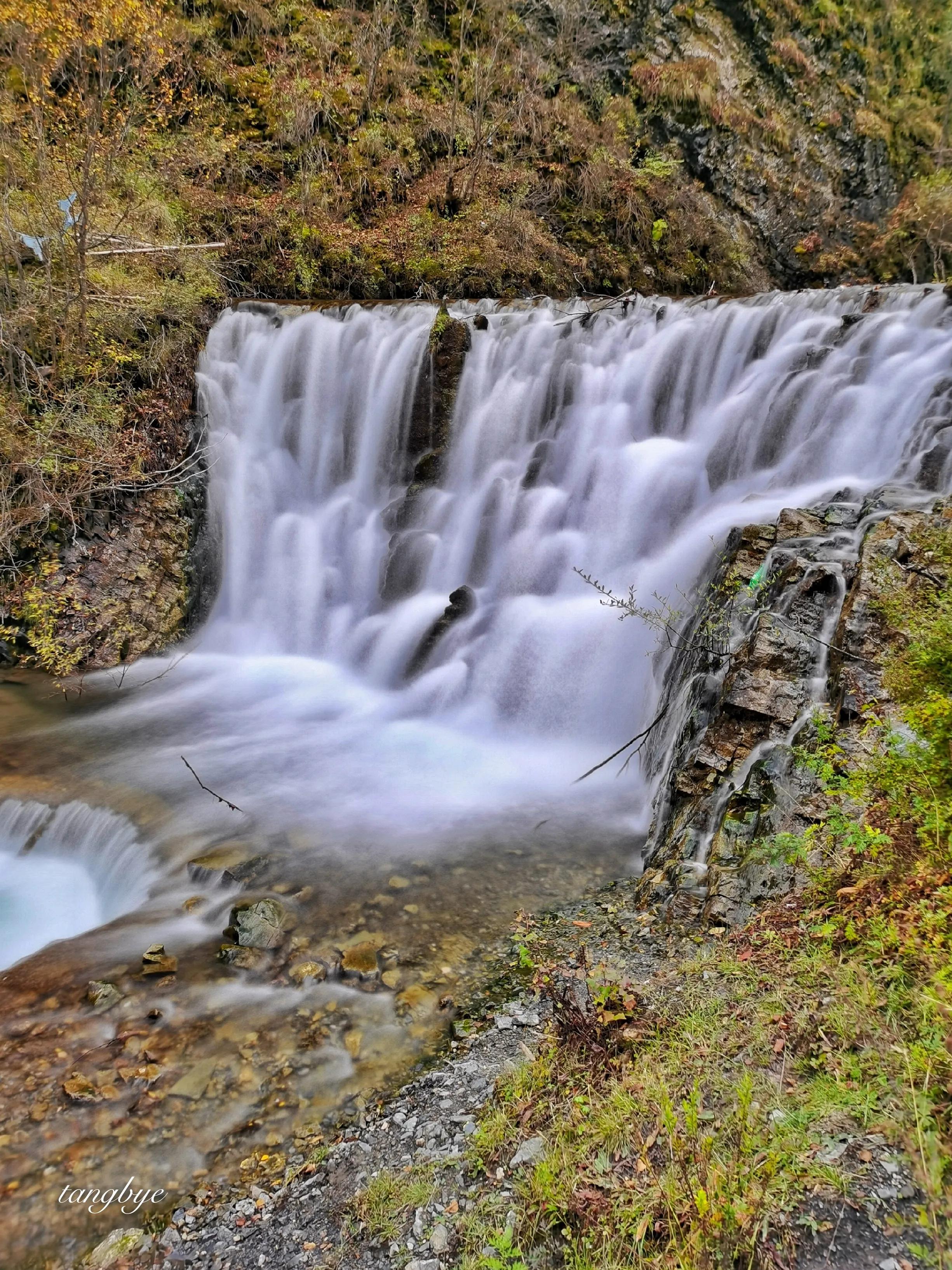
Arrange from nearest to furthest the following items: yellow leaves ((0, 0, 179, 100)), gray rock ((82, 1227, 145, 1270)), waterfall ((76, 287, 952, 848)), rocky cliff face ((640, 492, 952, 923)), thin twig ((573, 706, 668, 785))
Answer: gray rock ((82, 1227, 145, 1270))
rocky cliff face ((640, 492, 952, 923))
thin twig ((573, 706, 668, 785))
waterfall ((76, 287, 952, 848))
yellow leaves ((0, 0, 179, 100))

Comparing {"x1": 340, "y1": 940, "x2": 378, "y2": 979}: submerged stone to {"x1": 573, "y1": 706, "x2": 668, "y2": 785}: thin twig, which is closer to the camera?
{"x1": 340, "y1": 940, "x2": 378, "y2": 979}: submerged stone

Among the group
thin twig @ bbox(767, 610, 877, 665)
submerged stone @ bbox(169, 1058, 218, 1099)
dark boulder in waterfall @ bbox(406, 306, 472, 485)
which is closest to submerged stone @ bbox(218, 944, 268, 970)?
submerged stone @ bbox(169, 1058, 218, 1099)

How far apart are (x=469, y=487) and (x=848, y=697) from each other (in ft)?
21.4

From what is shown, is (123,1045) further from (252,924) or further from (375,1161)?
(375,1161)

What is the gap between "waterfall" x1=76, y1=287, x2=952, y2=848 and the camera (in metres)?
6.68

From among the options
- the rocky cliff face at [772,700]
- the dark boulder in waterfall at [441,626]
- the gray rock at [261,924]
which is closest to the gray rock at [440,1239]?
the rocky cliff face at [772,700]

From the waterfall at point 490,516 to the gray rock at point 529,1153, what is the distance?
299 centimetres

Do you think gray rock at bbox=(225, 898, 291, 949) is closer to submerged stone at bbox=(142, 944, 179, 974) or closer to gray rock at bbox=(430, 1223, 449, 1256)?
submerged stone at bbox=(142, 944, 179, 974)

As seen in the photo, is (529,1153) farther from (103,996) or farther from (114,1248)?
(103,996)

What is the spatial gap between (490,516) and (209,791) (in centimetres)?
504

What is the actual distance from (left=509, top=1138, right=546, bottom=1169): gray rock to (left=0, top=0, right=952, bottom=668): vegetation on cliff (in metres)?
7.73

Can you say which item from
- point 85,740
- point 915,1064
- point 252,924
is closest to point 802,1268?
point 915,1064

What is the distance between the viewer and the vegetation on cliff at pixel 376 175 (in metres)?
8.66

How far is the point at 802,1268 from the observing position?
5.80ft
